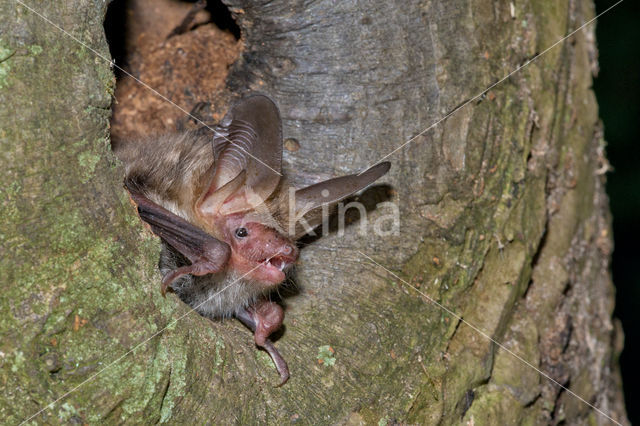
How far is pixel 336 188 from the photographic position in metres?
2.43

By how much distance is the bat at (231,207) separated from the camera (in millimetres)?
2344

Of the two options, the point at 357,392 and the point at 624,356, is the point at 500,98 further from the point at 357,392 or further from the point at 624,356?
the point at 624,356

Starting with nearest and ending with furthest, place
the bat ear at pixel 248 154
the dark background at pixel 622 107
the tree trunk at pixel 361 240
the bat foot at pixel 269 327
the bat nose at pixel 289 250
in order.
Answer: the tree trunk at pixel 361 240, the bat foot at pixel 269 327, the bat ear at pixel 248 154, the bat nose at pixel 289 250, the dark background at pixel 622 107

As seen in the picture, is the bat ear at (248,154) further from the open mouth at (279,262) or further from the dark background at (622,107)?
the dark background at (622,107)

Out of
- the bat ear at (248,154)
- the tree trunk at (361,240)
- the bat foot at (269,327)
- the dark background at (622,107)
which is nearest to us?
the tree trunk at (361,240)

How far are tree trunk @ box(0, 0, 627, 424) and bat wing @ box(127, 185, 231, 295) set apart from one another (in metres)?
0.25

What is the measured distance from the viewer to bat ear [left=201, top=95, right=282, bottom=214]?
2305mm

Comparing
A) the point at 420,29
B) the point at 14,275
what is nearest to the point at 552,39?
the point at 420,29

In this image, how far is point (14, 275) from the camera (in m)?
1.62

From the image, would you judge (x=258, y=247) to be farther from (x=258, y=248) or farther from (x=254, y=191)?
(x=254, y=191)

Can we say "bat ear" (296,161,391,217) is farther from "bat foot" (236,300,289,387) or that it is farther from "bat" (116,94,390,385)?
"bat foot" (236,300,289,387)

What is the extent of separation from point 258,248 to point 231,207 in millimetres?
201

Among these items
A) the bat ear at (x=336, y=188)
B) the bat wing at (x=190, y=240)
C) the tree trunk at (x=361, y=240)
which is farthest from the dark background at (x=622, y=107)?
the bat wing at (x=190, y=240)

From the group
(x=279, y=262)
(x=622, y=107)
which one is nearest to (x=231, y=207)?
(x=279, y=262)
